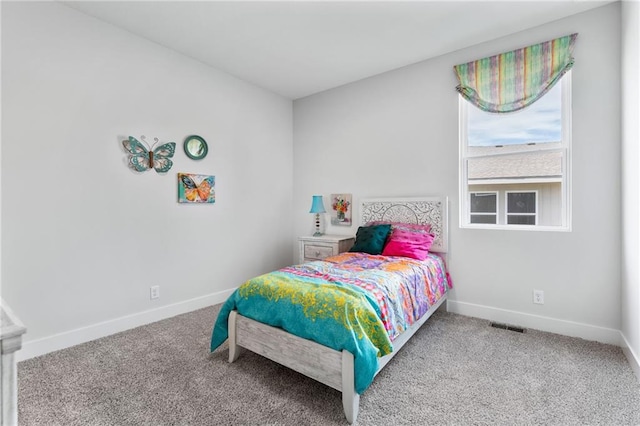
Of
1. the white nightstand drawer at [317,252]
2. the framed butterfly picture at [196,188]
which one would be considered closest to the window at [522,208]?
the white nightstand drawer at [317,252]

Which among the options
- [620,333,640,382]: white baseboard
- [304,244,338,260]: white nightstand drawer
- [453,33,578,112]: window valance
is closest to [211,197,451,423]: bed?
[304,244,338,260]: white nightstand drawer

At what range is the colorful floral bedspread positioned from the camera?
1635 mm

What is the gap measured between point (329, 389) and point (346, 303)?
23.4 inches

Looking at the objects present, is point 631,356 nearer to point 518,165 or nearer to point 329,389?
point 518,165

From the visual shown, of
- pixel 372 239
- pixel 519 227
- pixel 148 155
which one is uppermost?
pixel 148 155

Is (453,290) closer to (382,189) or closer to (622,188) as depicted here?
(382,189)

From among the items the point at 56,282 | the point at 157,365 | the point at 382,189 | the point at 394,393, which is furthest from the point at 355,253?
the point at 56,282

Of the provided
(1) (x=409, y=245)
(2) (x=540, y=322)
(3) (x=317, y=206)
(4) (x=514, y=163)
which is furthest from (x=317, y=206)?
(2) (x=540, y=322)

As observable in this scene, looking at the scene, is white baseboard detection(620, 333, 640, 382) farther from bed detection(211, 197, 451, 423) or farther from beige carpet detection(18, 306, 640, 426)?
bed detection(211, 197, 451, 423)

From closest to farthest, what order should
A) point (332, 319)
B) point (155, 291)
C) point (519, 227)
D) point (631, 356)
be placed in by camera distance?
point (332, 319)
point (631, 356)
point (519, 227)
point (155, 291)

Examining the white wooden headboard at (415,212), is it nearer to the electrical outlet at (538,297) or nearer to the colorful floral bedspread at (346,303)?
the colorful floral bedspread at (346,303)

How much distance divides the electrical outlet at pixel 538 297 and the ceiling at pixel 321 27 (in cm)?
239

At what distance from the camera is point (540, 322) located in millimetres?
2674

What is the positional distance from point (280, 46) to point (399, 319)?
108 inches
